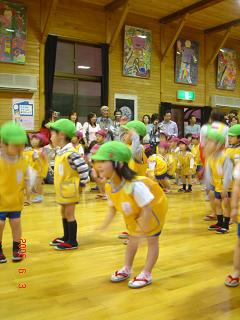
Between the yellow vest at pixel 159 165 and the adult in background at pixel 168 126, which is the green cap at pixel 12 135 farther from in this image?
the adult in background at pixel 168 126

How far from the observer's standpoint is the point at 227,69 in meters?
12.0

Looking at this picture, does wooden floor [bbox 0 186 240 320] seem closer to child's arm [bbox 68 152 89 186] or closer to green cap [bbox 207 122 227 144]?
child's arm [bbox 68 152 89 186]

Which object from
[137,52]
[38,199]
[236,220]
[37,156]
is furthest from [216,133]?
[137,52]

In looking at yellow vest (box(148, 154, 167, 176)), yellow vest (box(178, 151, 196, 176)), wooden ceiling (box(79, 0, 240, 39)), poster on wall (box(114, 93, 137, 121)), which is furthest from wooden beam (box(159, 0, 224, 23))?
yellow vest (box(148, 154, 167, 176))

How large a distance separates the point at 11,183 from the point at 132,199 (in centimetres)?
103

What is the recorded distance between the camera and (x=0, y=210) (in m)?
2.79

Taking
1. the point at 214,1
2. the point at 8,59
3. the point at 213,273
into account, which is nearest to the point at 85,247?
the point at 213,273

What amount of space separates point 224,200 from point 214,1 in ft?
22.0

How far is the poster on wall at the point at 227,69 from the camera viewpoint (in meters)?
11.8

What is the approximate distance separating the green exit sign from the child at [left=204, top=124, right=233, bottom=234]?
702 cm

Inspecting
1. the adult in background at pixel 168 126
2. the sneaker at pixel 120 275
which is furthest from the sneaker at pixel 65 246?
the adult in background at pixel 168 126

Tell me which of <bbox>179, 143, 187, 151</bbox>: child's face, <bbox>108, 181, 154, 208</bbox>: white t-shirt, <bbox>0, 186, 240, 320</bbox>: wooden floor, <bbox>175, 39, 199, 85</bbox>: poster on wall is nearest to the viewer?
<bbox>0, 186, 240, 320</bbox>: wooden floor

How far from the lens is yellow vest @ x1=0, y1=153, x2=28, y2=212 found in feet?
9.01

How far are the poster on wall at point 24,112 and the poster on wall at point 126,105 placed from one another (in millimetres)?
2311
